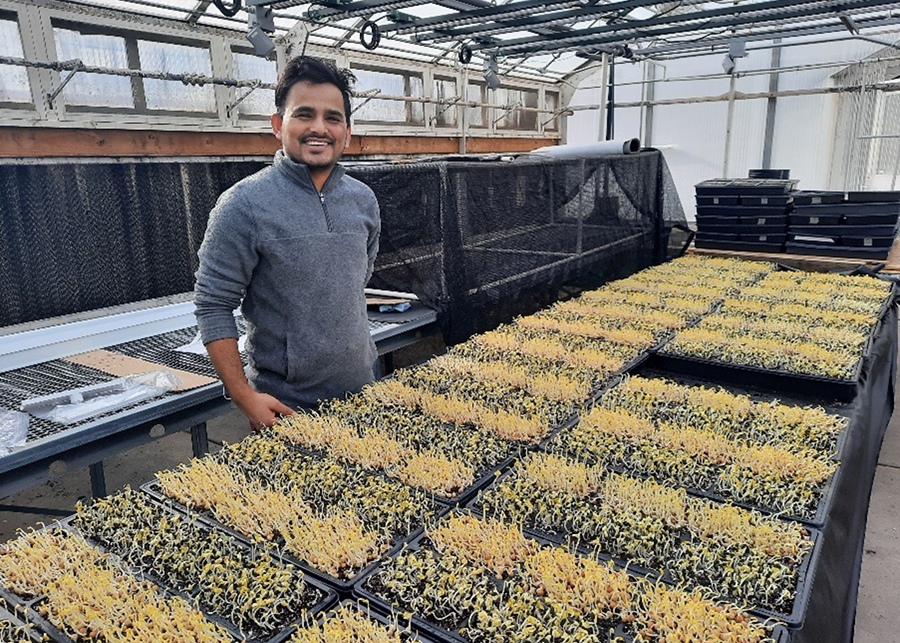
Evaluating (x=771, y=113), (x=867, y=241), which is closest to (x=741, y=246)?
(x=867, y=241)

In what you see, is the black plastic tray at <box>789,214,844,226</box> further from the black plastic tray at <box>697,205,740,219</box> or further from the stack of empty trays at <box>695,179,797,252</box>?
the black plastic tray at <box>697,205,740,219</box>

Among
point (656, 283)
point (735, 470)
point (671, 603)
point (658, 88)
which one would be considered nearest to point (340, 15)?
point (656, 283)

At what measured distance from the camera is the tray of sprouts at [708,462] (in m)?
1.36

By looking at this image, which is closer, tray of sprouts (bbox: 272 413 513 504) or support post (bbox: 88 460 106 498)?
tray of sprouts (bbox: 272 413 513 504)

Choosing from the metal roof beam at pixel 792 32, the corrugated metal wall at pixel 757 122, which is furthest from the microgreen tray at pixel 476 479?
the corrugated metal wall at pixel 757 122

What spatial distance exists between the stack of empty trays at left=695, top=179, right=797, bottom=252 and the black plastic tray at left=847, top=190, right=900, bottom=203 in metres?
0.44

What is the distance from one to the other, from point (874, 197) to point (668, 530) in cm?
448

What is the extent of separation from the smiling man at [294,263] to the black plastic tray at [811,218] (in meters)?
4.21

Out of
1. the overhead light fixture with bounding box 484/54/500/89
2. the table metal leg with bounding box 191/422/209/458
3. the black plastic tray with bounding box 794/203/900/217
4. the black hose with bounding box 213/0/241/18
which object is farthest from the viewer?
the overhead light fixture with bounding box 484/54/500/89

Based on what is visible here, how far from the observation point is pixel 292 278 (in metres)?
1.79

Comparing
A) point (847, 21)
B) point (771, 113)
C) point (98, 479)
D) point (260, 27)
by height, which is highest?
point (847, 21)

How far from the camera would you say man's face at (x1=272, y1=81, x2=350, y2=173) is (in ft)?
5.59

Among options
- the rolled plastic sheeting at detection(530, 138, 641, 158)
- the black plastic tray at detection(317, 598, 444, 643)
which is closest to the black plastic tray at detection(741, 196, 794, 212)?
the rolled plastic sheeting at detection(530, 138, 641, 158)

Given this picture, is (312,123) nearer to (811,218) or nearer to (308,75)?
(308,75)
